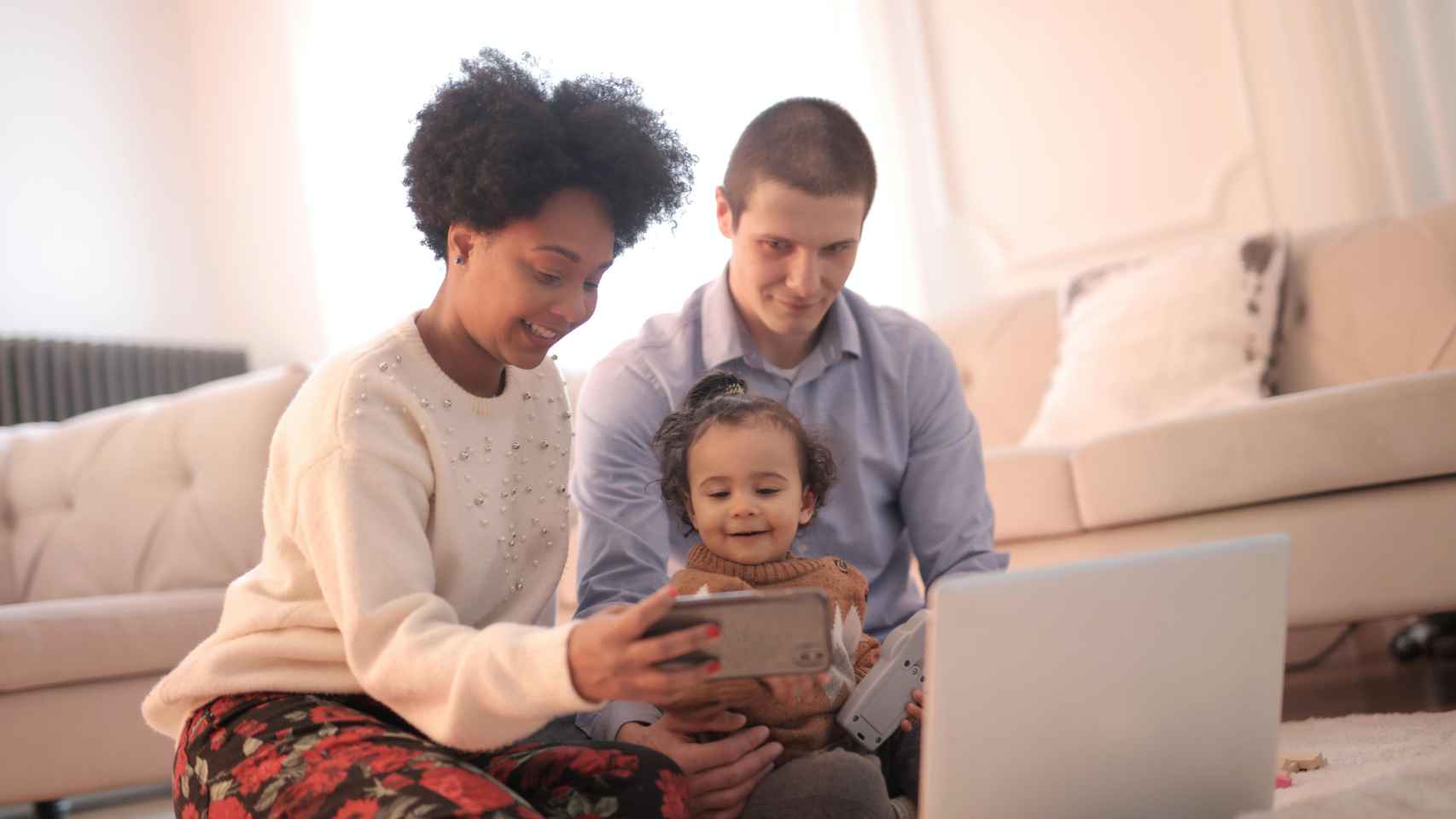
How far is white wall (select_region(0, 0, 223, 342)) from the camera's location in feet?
14.2

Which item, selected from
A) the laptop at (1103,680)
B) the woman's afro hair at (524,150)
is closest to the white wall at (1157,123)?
the woman's afro hair at (524,150)

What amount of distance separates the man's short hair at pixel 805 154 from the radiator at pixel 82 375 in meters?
3.19

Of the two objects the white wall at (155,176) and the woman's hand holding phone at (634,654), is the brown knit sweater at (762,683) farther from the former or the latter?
the white wall at (155,176)

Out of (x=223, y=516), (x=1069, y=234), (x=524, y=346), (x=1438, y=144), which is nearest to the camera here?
(x=524, y=346)

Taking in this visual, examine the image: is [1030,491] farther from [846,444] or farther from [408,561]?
[408,561]

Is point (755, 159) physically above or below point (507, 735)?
above

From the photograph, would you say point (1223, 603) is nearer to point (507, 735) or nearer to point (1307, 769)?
point (507, 735)

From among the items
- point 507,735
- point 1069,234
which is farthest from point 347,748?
point 1069,234

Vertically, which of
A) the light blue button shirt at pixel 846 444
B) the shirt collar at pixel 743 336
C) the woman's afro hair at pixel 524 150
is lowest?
the light blue button shirt at pixel 846 444

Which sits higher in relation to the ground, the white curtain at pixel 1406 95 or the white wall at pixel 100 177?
the white wall at pixel 100 177

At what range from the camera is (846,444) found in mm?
1620

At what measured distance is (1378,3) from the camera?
319 centimetres

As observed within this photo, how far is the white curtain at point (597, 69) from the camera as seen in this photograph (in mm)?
4000

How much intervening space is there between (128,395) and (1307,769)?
12.7ft
